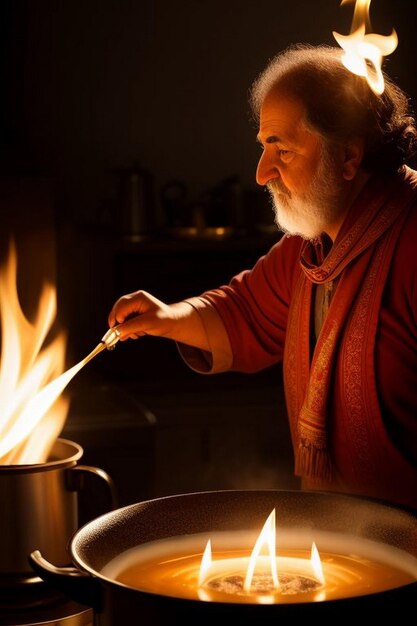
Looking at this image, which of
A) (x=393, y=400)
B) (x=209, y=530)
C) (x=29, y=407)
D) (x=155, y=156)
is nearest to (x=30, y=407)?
(x=29, y=407)

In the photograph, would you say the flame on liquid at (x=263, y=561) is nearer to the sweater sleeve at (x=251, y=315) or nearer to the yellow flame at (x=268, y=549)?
the yellow flame at (x=268, y=549)

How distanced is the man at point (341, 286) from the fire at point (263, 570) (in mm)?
737

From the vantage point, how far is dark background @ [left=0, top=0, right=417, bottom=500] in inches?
146

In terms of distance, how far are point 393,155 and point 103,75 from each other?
7.65ft

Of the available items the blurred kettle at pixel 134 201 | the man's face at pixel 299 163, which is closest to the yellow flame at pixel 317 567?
the man's face at pixel 299 163

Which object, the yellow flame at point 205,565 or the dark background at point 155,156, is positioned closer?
the yellow flame at point 205,565

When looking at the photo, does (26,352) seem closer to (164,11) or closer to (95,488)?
(95,488)

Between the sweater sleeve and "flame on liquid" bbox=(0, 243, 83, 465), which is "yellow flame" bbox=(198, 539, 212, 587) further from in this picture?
the sweater sleeve

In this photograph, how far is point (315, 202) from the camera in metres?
1.79

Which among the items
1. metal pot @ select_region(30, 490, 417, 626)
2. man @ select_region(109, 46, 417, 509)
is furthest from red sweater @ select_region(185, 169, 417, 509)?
metal pot @ select_region(30, 490, 417, 626)

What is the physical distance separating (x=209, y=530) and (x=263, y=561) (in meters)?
0.09

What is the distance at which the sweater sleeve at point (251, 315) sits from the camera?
194 centimetres

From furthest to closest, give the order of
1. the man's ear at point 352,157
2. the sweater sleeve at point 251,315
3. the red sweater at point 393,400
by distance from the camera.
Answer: the sweater sleeve at point 251,315, the man's ear at point 352,157, the red sweater at point 393,400

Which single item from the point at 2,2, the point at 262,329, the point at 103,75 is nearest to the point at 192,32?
the point at 103,75
